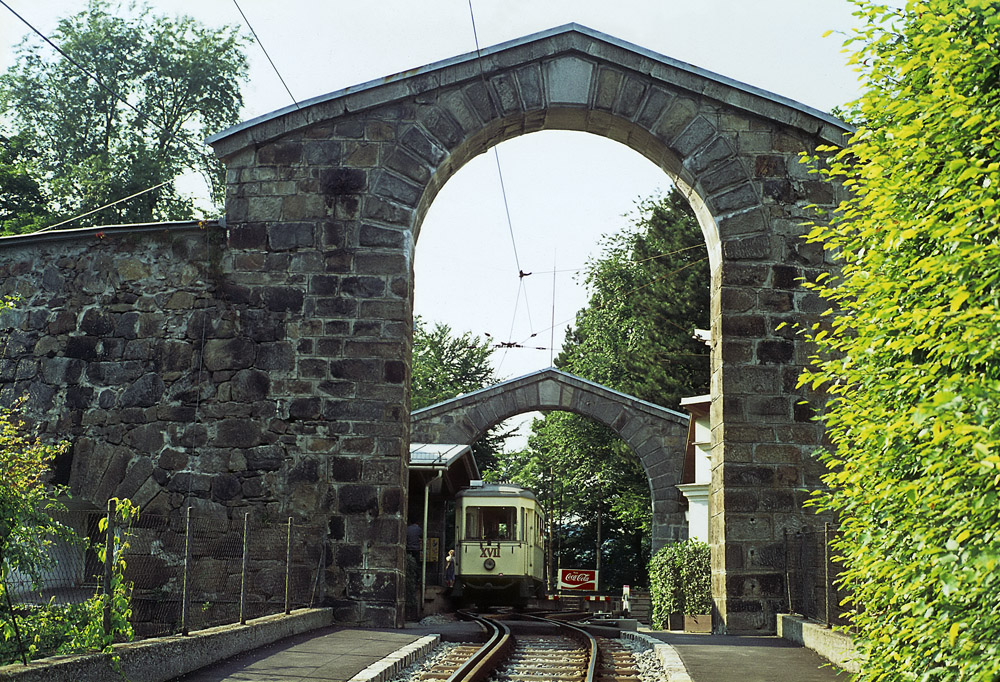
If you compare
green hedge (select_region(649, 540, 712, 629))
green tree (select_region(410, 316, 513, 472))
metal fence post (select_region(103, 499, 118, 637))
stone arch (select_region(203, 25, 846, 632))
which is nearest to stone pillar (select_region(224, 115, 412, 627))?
stone arch (select_region(203, 25, 846, 632))

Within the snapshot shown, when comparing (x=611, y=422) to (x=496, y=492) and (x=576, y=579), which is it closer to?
(x=496, y=492)

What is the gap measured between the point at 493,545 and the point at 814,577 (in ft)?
43.4

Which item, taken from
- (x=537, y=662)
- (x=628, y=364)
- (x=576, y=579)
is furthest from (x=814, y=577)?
(x=628, y=364)

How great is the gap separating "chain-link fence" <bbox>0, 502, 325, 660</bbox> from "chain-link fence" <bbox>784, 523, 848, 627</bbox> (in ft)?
15.7

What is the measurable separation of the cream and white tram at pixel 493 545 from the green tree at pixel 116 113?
544 inches

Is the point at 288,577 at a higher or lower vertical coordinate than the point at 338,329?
lower

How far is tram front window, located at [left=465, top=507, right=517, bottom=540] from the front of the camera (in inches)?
900

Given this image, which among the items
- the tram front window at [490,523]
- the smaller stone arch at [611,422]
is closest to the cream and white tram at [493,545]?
the tram front window at [490,523]

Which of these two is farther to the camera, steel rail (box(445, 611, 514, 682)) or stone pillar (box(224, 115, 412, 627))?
stone pillar (box(224, 115, 412, 627))

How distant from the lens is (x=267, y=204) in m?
12.3

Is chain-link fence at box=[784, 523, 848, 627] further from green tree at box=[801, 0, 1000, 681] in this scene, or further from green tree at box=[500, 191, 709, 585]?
green tree at box=[500, 191, 709, 585]

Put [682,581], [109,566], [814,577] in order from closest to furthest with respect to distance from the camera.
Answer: [109,566] → [814,577] → [682,581]

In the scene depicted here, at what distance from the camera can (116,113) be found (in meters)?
32.4

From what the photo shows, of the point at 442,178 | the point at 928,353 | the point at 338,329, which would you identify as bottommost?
A: the point at 928,353
